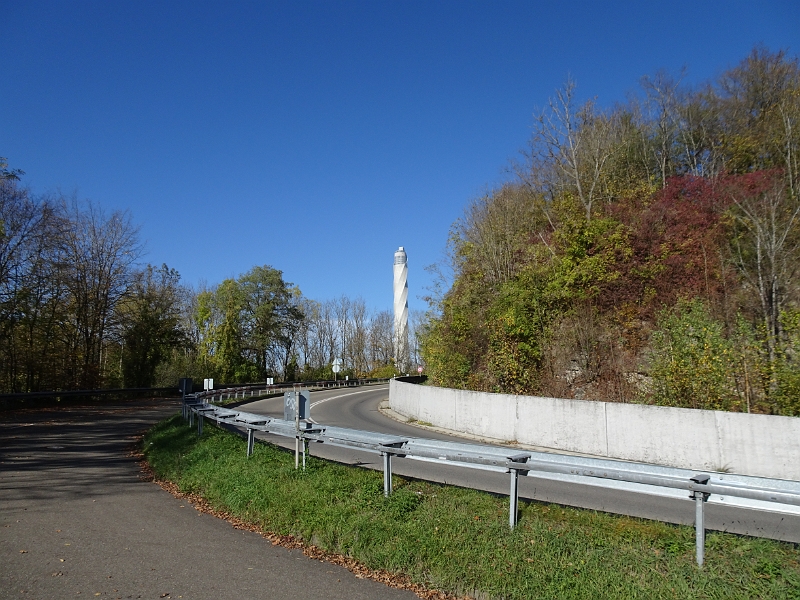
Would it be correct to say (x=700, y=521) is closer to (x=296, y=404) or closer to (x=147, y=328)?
(x=296, y=404)

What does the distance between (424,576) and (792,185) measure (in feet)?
94.3

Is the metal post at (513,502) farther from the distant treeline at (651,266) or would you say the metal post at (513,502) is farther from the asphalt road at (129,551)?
the distant treeline at (651,266)

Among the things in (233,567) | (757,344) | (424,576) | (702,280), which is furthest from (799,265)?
(233,567)

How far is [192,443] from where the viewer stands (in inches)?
555

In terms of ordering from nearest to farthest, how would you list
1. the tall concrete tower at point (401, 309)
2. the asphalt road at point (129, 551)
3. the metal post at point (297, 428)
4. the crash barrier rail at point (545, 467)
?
the crash barrier rail at point (545, 467) → the asphalt road at point (129, 551) → the metal post at point (297, 428) → the tall concrete tower at point (401, 309)

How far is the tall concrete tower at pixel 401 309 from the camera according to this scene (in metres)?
88.3

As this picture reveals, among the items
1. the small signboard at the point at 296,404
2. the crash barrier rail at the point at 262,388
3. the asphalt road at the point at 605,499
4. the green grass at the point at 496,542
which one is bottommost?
the crash barrier rail at the point at 262,388

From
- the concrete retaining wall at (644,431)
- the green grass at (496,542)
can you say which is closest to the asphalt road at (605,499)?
the green grass at (496,542)

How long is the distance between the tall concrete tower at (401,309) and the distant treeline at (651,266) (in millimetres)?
54213

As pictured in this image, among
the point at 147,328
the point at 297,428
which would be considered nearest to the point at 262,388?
the point at 147,328

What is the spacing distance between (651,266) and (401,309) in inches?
2841

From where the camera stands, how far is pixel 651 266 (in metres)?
23.7

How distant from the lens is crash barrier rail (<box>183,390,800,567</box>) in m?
Answer: 5.18

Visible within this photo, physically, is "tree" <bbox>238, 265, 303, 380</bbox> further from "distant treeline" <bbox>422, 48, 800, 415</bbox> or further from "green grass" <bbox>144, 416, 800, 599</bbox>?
"green grass" <bbox>144, 416, 800, 599</bbox>
